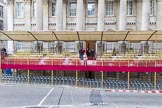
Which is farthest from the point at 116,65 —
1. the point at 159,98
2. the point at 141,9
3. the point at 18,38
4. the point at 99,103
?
the point at 141,9

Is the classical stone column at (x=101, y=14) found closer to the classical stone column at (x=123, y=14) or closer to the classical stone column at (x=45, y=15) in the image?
the classical stone column at (x=123, y=14)

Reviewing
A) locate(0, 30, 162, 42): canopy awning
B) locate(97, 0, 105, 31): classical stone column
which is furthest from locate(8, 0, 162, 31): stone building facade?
locate(0, 30, 162, 42): canopy awning

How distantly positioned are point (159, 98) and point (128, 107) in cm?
478

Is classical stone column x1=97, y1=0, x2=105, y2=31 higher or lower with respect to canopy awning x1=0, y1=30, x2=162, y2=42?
higher

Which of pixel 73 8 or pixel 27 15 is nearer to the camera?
pixel 73 8

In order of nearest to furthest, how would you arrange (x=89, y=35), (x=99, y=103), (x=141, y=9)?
1. (x=99, y=103)
2. (x=89, y=35)
3. (x=141, y=9)

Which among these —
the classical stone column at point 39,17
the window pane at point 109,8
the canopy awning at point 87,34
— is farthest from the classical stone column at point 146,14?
the classical stone column at point 39,17

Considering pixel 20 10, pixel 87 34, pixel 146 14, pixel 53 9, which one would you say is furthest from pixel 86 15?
pixel 87 34

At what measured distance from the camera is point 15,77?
28.8m

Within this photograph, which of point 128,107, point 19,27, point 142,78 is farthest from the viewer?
point 19,27

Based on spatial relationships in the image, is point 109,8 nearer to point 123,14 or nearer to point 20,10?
point 123,14

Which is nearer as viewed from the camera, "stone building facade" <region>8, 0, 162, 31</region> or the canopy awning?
the canopy awning

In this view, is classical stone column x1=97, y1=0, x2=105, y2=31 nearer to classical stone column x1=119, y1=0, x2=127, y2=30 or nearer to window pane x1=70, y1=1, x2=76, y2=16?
classical stone column x1=119, y1=0, x2=127, y2=30

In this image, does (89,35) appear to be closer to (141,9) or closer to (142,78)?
(142,78)
